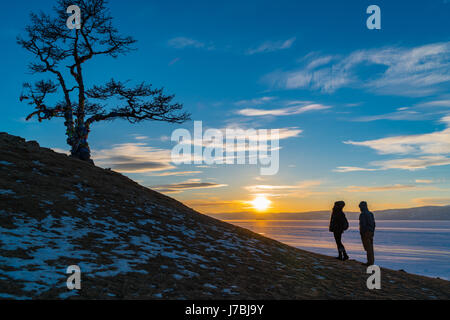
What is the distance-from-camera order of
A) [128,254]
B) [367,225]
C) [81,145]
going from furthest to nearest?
[81,145], [367,225], [128,254]

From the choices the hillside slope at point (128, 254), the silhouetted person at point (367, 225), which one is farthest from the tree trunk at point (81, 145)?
the silhouetted person at point (367, 225)

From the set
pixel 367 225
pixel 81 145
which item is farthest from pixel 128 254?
pixel 81 145

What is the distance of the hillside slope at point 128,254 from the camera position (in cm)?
723

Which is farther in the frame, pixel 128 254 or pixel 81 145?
pixel 81 145

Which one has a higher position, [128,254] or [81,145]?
[81,145]

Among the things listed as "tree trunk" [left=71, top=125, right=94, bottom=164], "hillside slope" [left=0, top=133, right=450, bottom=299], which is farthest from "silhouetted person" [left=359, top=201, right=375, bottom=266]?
"tree trunk" [left=71, top=125, right=94, bottom=164]

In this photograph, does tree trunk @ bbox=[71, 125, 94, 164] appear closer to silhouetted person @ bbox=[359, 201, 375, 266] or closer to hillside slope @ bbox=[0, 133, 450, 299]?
hillside slope @ bbox=[0, 133, 450, 299]

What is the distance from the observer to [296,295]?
8.76 metres

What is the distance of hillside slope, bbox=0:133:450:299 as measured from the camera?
23.7 feet

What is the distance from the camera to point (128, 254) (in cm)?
917

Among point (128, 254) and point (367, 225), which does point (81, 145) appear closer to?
point (128, 254)

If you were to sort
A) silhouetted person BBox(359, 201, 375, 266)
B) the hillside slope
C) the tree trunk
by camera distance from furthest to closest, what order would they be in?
the tree trunk, silhouetted person BBox(359, 201, 375, 266), the hillside slope
